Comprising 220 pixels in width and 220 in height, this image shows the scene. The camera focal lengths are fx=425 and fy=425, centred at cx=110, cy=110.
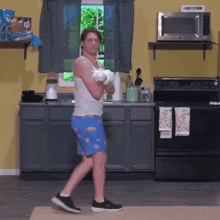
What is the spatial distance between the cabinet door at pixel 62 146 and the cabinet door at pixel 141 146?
2.01 feet

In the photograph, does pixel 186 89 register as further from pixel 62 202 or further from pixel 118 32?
pixel 62 202

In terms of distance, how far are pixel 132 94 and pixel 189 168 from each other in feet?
3.57

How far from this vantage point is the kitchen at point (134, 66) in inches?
205

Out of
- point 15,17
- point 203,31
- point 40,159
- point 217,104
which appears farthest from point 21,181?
point 203,31

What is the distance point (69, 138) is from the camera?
471 cm

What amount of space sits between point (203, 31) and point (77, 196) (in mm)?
2381

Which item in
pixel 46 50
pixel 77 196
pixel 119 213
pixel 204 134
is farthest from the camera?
pixel 46 50

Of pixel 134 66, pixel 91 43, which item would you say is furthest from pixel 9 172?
pixel 91 43

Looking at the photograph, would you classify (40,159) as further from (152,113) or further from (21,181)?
(152,113)

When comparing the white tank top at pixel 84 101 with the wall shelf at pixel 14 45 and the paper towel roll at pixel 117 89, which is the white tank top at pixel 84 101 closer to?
the paper towel roll at pixel 117 89

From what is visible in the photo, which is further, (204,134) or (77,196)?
(204,134)

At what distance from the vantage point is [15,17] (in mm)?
4953

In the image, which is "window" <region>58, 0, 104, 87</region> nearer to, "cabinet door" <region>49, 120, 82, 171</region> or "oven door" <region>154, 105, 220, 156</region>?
"cabinet door" <region>49, 120, 82, 171</region>

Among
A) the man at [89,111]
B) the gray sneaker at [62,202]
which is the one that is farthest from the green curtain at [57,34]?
the gray sneaker at [62,202]
